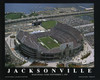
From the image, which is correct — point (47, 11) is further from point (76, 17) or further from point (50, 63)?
point (50, 63)

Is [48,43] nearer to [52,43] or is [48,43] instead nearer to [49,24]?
[52,43]

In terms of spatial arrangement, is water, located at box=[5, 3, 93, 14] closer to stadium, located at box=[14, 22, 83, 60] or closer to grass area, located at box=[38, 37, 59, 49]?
stadium, located at box=[14, 22, 83, 60]

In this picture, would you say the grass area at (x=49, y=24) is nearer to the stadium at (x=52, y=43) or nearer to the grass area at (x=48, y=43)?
the stadium at (x=52, y=43)

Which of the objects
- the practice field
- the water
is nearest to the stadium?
the practice field

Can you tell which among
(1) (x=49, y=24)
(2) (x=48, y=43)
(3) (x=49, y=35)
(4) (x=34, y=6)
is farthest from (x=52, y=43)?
(4) (x=34, y=6)

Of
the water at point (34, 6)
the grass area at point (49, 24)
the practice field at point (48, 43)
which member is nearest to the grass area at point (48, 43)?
the practice field at point (48, 43)

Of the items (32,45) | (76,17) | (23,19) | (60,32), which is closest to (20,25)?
(23,19)

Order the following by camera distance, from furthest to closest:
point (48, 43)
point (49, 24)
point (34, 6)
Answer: point (49, 24) < point (48, 43) < point (34, 6)

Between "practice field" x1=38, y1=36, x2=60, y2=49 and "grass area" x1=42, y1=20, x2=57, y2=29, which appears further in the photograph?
"grass area" x1=42, y1=20, x2=57, y2=29
